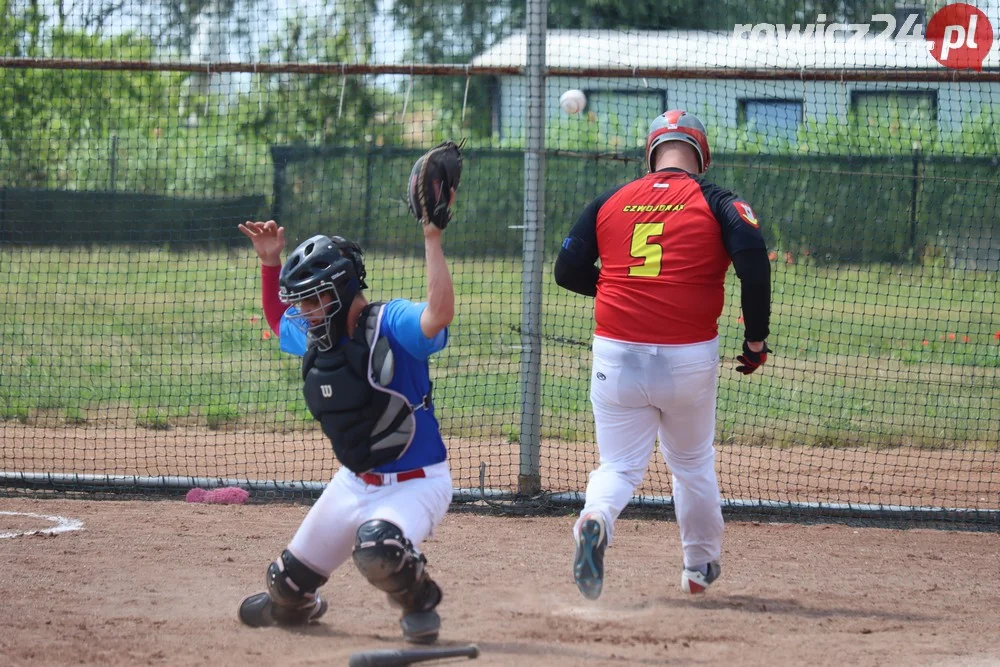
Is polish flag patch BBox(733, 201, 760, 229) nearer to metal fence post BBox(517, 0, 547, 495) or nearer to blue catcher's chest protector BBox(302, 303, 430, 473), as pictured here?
blue catcher's chest protector BBox(302, 303, 430, 473)

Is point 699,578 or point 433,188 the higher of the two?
point 433,188

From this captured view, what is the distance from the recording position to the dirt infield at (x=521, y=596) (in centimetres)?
410

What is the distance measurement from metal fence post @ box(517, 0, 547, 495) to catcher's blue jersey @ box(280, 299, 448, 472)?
2.47m

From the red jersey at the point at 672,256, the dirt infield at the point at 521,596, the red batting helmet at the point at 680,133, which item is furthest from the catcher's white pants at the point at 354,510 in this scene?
the red batting helmet at the point at 680,133

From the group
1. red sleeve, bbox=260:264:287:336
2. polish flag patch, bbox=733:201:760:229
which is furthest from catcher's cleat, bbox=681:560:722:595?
red sleeve, bbox=260:264:287:336

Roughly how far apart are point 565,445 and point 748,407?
2.14m

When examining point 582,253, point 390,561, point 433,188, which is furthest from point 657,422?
point 433,188

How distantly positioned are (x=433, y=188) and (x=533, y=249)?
9.36 ft

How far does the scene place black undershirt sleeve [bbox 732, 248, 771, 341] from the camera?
4438 millimetres

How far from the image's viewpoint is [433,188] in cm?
376

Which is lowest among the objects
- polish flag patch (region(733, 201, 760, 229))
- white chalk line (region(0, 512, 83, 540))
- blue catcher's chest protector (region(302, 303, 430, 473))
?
white chalk line (region(0, 512, 83, 540))

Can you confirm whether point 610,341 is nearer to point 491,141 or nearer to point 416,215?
point 416,215

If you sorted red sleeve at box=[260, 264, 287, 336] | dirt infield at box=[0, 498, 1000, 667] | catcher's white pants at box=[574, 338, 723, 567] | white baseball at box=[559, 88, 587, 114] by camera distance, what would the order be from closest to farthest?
dirt infield at box=[0, 498, 1000, 667] → red sleeve at box=[260, 264, 287, 336] → catcher's white pants at box=[574, 338, 723, 567] → white baseball at box=[559, 88, 587, 114]

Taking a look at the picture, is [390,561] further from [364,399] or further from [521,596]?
[521,596]
